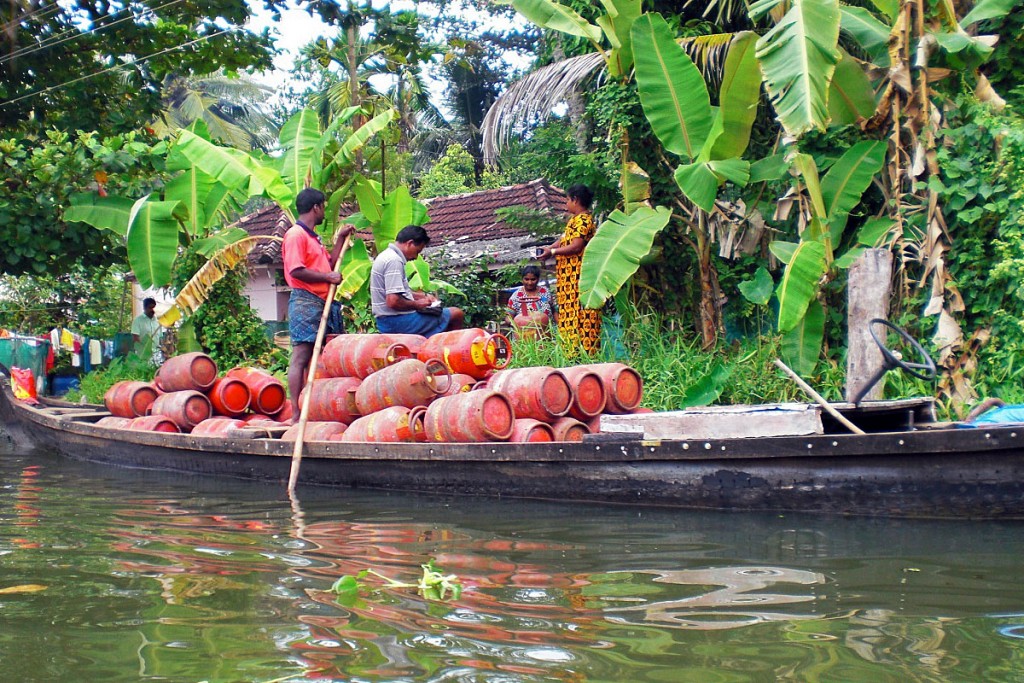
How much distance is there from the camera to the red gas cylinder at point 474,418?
6734 millimetres

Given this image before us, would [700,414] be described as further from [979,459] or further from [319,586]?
[319,586]

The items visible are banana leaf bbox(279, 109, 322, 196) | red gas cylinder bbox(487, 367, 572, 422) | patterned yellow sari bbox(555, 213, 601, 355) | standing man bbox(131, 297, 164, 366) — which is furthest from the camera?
standing man bbox(131, 297, 164, 366)

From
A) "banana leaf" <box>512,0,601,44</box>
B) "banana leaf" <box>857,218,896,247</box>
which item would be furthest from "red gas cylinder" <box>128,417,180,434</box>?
"banana leaf" <box>857,218,896,247</box>

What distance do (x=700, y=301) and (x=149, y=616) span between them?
23.2 ft

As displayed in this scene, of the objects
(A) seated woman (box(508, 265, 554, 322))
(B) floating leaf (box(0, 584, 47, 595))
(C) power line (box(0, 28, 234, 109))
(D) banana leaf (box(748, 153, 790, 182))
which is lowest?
(B) floating leaf (box(0, 584, 47, 595))

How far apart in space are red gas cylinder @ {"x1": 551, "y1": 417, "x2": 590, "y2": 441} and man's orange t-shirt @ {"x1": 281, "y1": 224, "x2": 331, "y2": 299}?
94.1 inches

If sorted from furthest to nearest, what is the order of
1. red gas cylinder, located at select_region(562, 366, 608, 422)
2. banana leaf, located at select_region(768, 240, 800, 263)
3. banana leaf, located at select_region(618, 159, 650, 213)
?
banana leaf, located at select_region(618, 159, 650, 213), banana leaf, located at select_region(768, 240, 800, 263), red gas cylinder, located at select_region(562, 366, 608, 422)

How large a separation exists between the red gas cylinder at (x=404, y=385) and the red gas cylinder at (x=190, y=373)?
7.37 feet

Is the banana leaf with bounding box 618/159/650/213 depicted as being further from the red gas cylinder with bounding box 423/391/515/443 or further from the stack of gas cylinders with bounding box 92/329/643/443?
the red gas cylinder with bounding box 423/391/515/443

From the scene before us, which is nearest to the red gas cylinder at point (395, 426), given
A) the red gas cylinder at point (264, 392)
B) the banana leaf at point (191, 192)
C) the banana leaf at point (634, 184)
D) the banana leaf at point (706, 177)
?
the red gas cylinder at point (264, 392)

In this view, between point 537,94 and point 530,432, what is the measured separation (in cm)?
472

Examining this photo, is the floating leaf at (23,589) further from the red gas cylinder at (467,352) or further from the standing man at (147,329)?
the standing man at (147,329)

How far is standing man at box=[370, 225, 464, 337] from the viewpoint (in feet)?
26.9

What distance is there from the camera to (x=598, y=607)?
405 cm
